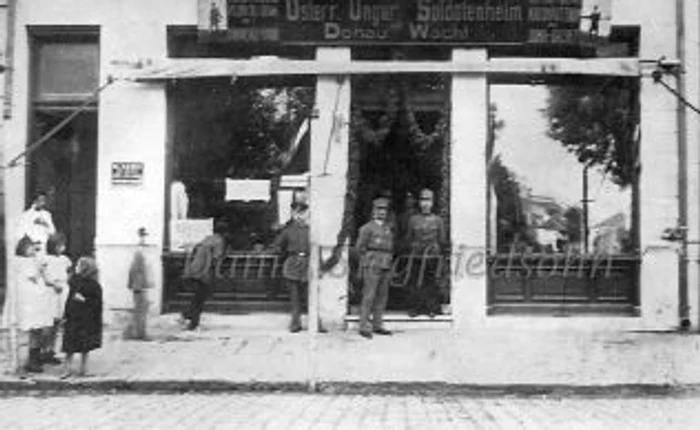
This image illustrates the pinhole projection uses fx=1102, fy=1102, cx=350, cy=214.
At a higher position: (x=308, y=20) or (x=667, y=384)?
(x=308, y=20)

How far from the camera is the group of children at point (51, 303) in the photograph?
11859 millimetres

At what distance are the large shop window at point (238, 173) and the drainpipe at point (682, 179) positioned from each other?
4.94 metres

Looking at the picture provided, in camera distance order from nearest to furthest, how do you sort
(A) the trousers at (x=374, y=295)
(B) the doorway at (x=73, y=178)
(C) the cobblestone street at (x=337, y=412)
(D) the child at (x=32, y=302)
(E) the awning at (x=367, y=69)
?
1. (C) the cobblestone street at (x=337, y=412)
2. (D) the child at (x=32, y=302)
3. (A) the trousers at (x=374, y=295)
4. (E) the awning at (x=367, y=69)
5. (B) the doorway at (x=73, y=178)

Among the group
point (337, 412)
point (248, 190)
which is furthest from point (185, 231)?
point (337, 412)

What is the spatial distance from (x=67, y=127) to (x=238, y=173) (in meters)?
2.57

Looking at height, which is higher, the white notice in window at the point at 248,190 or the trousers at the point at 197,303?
the white notice in window at the point at 248,190

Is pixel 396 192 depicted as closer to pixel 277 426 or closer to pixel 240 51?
pixel 240 51

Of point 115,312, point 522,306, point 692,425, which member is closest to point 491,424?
point 692,425

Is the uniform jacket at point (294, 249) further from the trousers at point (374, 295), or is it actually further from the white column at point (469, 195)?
the white column at point (469, 195)

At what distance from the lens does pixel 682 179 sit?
14.6 m

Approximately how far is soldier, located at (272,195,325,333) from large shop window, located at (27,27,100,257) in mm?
2863

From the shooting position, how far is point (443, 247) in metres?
14.7

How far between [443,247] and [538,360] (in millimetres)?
2507

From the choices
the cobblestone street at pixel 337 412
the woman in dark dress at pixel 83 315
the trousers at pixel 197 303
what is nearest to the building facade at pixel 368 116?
the trousers at pixel 197 303
